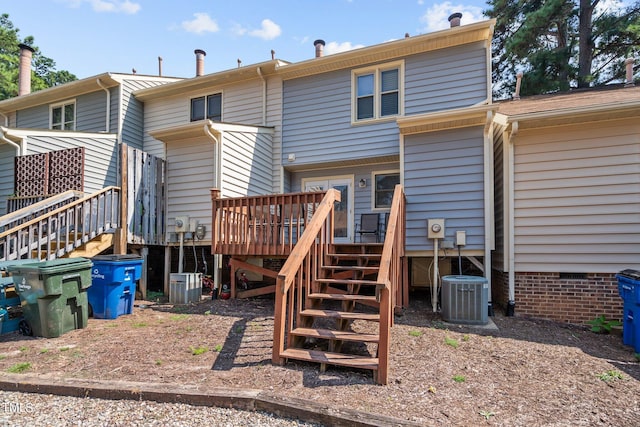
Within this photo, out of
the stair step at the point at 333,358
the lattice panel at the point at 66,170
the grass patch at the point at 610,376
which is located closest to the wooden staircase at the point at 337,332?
the stair step at the point at 333,358

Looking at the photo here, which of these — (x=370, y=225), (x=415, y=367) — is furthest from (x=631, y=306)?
(x=370, y=225)

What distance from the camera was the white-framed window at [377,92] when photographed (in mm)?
7855

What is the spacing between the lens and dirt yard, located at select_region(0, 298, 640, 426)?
265cm

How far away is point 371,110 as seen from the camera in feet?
26.5

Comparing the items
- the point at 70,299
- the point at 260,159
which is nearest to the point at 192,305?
the point at 70,299

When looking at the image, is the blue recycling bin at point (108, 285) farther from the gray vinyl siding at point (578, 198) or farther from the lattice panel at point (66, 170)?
the gray vinyl siding at point (578, 198)

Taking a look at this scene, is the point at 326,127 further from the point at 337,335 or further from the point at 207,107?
the point at 337,335

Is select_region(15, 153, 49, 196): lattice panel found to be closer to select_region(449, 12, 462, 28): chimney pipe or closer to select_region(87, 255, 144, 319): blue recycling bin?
select_region(87, 255, 144, 319): blue recycling bin

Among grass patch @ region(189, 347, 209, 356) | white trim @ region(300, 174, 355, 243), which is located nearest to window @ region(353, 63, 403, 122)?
white trim @ region(300, 174, 355, 243)

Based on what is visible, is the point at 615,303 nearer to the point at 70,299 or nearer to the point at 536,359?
the point at 536,359

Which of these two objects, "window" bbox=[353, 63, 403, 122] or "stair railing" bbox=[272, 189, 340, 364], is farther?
"window" bbox=[353, 63, 403, 122]

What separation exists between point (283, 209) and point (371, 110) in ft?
12.3

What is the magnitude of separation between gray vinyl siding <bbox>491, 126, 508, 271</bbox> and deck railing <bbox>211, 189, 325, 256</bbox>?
3528 mm

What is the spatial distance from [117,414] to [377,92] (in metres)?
7.55
